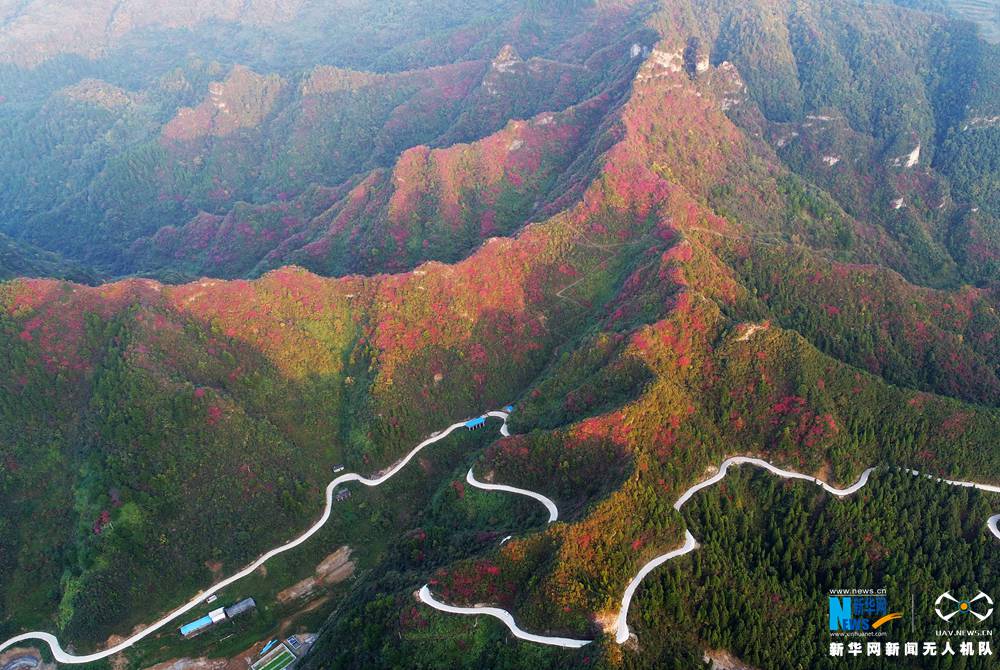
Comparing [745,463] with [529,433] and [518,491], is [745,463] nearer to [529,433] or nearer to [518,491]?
[529,433]

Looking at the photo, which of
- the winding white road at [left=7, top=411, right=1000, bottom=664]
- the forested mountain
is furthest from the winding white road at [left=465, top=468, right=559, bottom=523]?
the forested mountain

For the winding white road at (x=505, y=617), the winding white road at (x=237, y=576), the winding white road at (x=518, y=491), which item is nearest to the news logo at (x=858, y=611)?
the winding white road at (x=505, y=617)

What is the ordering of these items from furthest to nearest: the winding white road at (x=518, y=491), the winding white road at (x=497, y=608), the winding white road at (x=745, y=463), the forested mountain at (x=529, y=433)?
the winding white road at (x=518, y=491), the forested mountain at (x=529, y=433), the winding white road at (x=745, y=463), the winding white road at (x=497, y=608)

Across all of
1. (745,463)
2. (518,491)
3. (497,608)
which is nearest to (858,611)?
(745,463)

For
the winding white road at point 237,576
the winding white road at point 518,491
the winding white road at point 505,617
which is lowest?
the winding white road at point 237,576

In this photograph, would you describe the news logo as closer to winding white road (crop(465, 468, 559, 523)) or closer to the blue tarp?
winding white road (crop(465, 468, 559, 523))

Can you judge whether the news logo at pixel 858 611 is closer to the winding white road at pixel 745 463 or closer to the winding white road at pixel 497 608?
the winding white road at pixel 745 463

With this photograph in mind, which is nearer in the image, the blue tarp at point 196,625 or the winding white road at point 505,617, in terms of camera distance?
the winding white road at point 505,617
